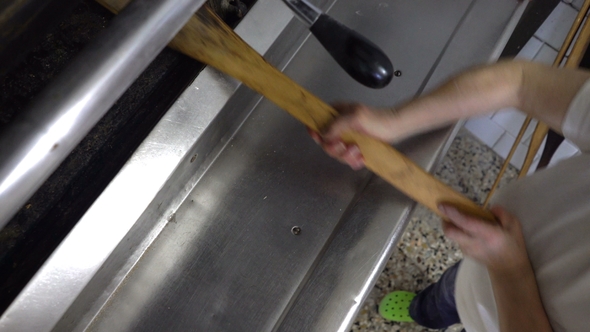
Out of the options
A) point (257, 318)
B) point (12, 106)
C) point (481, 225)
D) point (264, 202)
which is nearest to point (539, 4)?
point (481, 225)

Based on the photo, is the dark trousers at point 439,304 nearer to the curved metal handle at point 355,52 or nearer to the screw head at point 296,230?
the screw head at point 296,230

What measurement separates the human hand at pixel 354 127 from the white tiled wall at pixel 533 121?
44 cm

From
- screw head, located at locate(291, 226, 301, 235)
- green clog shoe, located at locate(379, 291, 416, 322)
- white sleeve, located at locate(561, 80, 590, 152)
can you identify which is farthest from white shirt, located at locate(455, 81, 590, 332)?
green clog shoe, located at locate(379, 291, 416, 322)

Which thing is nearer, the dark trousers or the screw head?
the screw head

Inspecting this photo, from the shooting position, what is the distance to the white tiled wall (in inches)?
39.8

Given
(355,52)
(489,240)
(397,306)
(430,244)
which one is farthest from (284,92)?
(430,244)

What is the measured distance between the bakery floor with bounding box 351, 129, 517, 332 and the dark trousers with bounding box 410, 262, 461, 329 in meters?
0.13

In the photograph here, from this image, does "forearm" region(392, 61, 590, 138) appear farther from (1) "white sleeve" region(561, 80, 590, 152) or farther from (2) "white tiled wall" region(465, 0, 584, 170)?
(2) "white tiled wall" region(465, 0, 584, 170)

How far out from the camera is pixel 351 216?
0.56m

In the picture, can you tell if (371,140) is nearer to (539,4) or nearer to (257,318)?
(257,318)

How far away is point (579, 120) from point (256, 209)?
0.40m

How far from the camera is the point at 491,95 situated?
524 mm

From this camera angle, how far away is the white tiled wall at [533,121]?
101cm

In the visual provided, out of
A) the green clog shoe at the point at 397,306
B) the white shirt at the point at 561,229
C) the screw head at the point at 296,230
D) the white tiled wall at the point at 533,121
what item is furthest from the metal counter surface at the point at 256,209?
the green clog shoe at the point at 397,306
